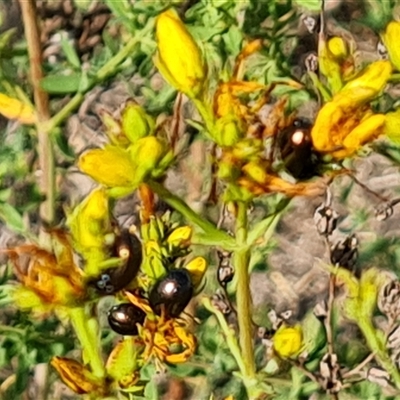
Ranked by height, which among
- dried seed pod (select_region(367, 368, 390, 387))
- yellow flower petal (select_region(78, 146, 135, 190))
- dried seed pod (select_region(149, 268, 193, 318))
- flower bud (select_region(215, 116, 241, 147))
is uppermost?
flower bud (select_region(215, 116, 241, 147))

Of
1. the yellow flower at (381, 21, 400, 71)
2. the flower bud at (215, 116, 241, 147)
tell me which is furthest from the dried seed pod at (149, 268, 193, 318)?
the yellow flower at (381, 21, 400, 71)

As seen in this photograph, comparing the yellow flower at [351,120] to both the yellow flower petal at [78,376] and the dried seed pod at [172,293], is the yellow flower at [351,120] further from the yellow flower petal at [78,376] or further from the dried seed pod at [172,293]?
the yellow flower petal at [78,376]

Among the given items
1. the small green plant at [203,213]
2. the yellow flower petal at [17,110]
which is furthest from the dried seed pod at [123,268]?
the yellow flower petal at [17,110]

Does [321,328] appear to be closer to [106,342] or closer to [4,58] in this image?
[106,342]

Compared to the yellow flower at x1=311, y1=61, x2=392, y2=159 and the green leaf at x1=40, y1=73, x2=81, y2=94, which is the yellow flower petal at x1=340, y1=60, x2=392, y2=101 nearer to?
the yellow flower at x1=311, y1=61, x2=392, y2=159

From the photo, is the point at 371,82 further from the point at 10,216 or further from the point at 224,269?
the point at 10,216

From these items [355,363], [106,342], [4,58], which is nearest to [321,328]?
[355,363]
